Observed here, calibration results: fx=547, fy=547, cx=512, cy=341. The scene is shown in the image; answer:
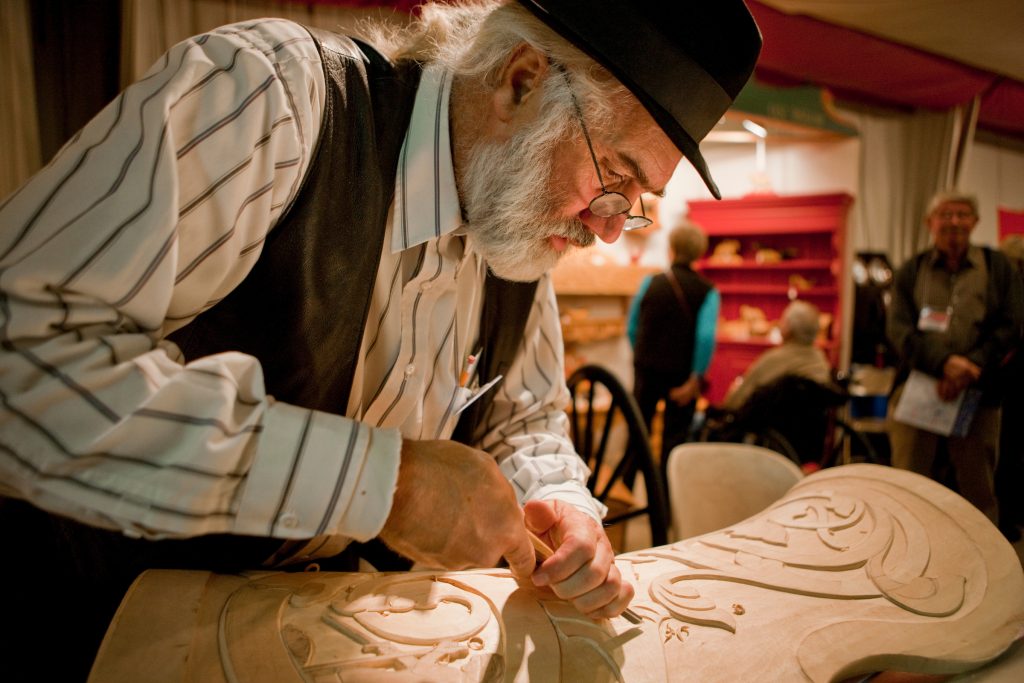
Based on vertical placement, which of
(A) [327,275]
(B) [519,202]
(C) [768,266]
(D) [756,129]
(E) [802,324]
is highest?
(D) [756,129]

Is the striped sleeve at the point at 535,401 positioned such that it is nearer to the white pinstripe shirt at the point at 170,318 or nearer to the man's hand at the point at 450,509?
the man's hand at the point at 450,509

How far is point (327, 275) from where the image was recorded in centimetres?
87

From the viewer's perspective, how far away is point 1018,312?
2.83 ft

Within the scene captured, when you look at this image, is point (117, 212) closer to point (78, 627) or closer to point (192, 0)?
point (78, 627)

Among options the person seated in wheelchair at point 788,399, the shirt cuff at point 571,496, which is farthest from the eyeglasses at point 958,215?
the person seated in wheelchair at point 788,399

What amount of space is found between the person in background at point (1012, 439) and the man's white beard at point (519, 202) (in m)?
0.70

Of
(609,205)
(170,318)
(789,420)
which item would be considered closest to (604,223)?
(609,205)

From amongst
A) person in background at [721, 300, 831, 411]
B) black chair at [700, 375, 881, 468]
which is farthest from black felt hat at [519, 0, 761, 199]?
person in background at [721, 300, 831, 411]

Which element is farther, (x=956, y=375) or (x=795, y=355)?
(x=795, y=355)

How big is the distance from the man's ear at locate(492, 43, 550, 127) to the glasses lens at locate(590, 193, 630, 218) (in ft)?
0.62

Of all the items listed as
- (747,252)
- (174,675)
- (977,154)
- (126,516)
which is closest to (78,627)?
(174,675)

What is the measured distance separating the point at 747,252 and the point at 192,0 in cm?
540

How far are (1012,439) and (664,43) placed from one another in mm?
836

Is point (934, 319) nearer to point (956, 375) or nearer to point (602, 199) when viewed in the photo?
point (956, 375)
